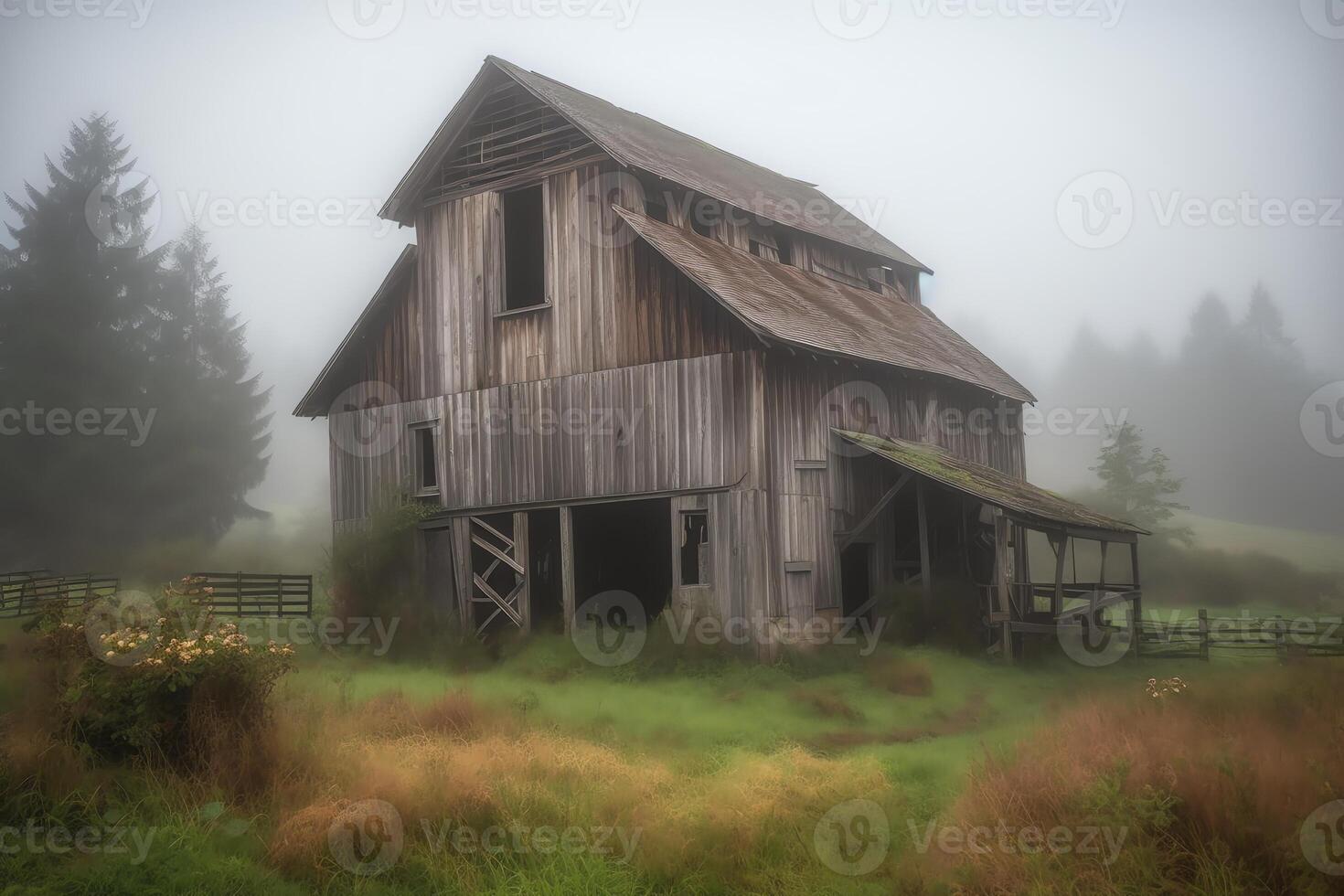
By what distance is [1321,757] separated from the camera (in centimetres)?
931

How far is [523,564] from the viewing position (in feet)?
68.0

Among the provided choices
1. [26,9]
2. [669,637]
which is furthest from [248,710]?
[26,9]

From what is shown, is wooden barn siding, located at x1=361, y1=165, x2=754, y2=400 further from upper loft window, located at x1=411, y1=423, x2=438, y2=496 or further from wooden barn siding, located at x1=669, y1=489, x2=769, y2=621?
wooden barn siding, located at x1=669, y1=489, x2=769, y2=621

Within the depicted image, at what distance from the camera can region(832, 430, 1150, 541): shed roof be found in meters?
18.6

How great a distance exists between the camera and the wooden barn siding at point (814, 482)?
18625 millimetres

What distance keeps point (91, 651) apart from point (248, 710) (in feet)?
6.35

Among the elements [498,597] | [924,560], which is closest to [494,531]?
[498,597]

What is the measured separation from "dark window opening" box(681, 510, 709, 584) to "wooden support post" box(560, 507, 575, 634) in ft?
6.83

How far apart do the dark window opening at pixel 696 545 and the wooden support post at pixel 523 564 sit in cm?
310

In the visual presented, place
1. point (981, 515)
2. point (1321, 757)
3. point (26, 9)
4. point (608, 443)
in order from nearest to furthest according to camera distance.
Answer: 1. point (1321, 757)
2. point (608, 443)
3. point (981, 515)
4. point (26, 9)

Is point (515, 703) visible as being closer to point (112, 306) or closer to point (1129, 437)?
point (112, 306)

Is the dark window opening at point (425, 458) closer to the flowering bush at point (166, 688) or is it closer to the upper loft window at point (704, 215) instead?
the upper loft window at point (704, 215)

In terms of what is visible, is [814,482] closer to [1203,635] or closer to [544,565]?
[544,565]

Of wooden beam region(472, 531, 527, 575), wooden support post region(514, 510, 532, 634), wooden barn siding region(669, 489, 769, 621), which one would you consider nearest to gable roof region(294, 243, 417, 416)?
wooden beam region(472, 531, 527, 575)
